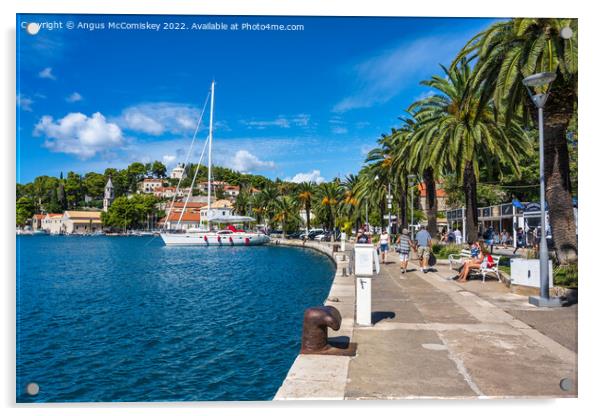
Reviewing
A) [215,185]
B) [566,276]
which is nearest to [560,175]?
[566,276]

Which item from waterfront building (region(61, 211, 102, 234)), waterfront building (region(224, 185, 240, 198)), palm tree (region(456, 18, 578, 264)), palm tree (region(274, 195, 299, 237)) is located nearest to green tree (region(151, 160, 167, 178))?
waterfront building (region(224, 185, 240, 198))

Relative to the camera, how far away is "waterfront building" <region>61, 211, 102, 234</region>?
12850 centimetres

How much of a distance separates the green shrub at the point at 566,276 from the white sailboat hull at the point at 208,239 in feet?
193

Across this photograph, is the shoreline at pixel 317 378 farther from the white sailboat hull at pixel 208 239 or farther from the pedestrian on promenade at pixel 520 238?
the white sailboat hull at pixel 208 239

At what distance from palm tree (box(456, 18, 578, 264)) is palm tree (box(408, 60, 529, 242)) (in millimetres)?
6123

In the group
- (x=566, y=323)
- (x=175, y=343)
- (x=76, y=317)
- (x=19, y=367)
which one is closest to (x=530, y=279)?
(x=566, y=323)

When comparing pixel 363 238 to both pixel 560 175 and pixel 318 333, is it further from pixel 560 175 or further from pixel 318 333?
pixel 318 333

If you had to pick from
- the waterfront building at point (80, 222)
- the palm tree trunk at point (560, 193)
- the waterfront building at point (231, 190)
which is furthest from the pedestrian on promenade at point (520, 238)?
the waterfront building at point (231, 190)

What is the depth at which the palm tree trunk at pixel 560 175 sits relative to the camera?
11.8 metres

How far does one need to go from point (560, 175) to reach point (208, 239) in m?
58.8

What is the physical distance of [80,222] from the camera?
131500 millimetres

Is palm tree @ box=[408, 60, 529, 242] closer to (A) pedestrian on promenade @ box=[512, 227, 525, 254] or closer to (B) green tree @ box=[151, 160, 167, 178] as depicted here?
(A) pedestrian on promenade @ box=[512, 227, 525, 254]

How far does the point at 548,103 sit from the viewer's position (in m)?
11.8
